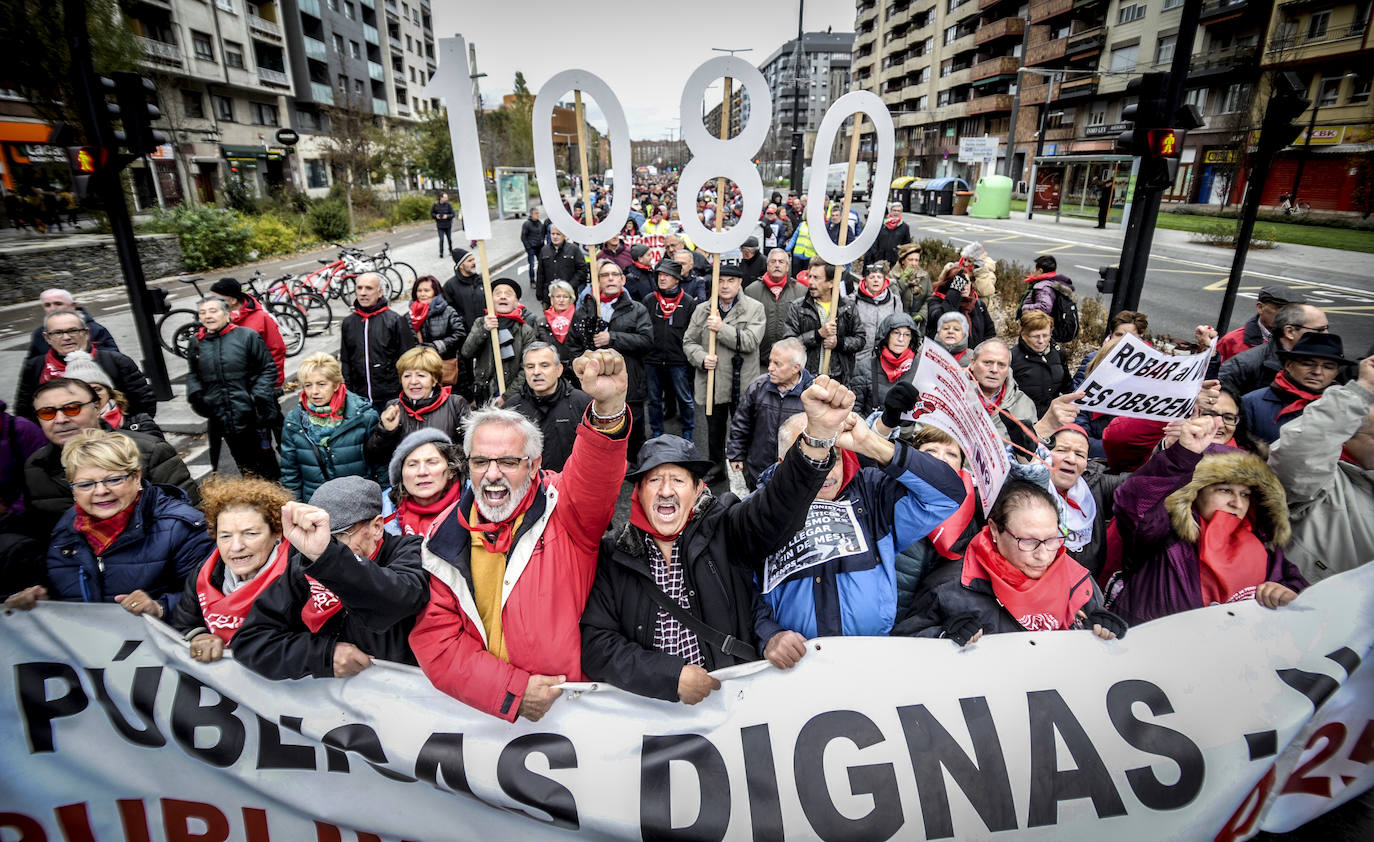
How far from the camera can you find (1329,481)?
280 centimetres

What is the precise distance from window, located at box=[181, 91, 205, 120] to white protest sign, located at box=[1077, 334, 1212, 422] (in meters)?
43.5

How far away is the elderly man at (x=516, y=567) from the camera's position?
217 cm

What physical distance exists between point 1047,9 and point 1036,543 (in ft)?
195

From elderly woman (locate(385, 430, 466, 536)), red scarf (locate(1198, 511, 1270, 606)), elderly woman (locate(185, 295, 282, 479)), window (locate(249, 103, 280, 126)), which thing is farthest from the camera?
window (locate(249, 103, 280, 126))

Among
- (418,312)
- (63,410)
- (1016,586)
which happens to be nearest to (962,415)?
(1016,586)

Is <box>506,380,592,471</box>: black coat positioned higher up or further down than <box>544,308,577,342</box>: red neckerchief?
further down

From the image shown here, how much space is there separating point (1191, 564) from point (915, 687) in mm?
1336

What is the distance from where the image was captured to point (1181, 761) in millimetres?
2223

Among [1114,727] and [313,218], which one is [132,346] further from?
[313,218]

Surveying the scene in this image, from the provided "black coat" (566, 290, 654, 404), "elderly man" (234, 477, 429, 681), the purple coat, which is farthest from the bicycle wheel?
the purple coat

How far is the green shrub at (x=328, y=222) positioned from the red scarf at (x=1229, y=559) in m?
28.0

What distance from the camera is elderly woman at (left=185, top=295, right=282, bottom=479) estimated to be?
487cm

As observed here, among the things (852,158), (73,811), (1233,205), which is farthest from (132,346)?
(1233,205)

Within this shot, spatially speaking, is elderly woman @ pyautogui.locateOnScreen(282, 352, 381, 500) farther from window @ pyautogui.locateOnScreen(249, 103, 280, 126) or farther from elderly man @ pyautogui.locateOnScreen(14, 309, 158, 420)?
window @ pyautogui.locateOnScreen(249, 103, 280, 126)
